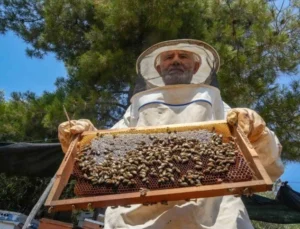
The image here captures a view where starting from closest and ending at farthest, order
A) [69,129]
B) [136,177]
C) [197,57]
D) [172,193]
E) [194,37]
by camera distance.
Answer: [172,193] < [136,177] < [69,129] < [197,57] < [194,37]

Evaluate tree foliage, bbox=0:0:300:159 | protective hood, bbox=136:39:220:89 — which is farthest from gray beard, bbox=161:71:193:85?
tree foliage, bbox=0:0:300:159

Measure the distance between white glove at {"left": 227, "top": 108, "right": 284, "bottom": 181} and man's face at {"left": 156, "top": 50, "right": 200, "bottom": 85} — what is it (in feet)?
2.21

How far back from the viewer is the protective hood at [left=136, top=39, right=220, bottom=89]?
9.46ft

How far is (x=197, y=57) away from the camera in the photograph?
9.84 ft

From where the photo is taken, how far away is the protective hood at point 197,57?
9.46 ft

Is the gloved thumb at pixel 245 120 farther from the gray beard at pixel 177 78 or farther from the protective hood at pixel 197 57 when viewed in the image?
the protective hood at pixel 197 57

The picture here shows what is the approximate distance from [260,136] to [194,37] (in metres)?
3.70

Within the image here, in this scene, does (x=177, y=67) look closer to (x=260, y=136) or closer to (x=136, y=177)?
(x=260, y=136)

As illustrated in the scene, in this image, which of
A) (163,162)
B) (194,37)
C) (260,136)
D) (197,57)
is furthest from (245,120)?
(194,37)

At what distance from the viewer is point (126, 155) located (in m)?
2.09

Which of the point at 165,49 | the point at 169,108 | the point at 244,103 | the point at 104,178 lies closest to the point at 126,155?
the point at 104,178

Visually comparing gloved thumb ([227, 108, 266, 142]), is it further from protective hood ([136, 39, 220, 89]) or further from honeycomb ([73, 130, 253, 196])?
protective hood ([136, 39, 220, 89])

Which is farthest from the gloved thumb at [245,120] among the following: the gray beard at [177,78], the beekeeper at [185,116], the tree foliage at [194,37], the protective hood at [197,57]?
the tree foliage at [194,37]

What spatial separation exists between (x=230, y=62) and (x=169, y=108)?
3.20m
